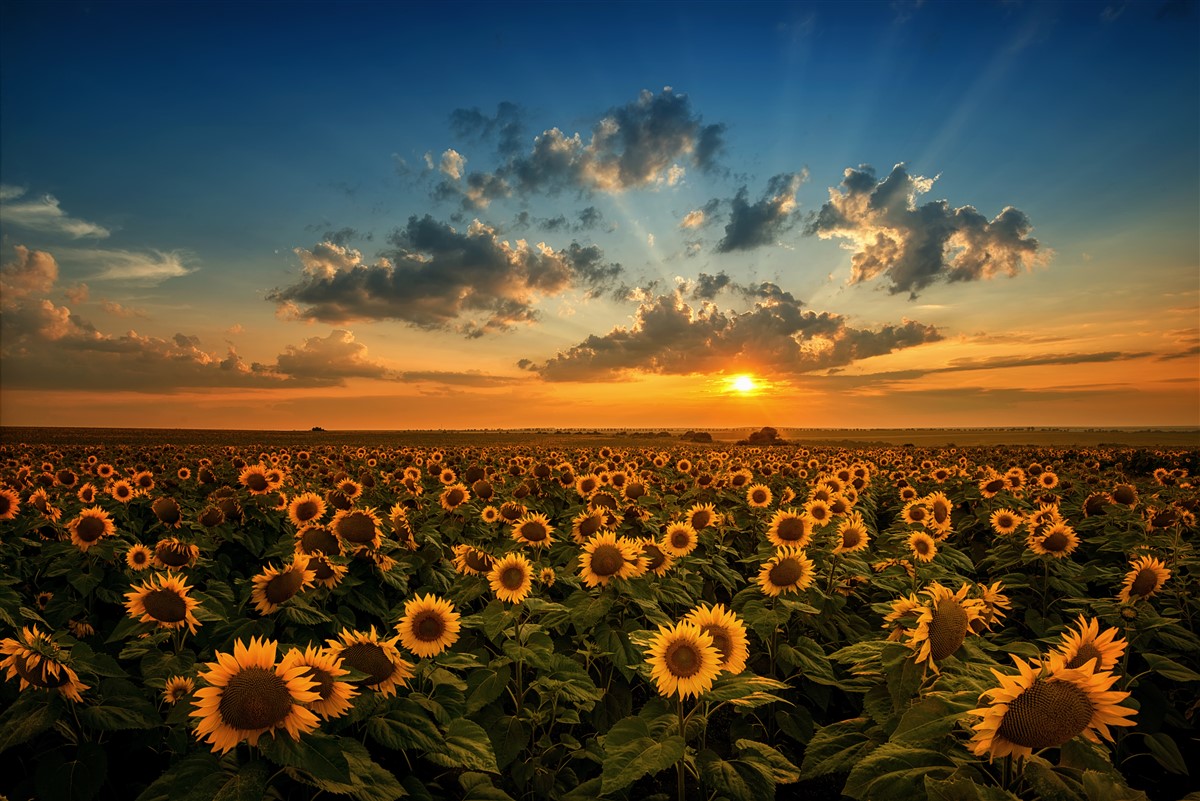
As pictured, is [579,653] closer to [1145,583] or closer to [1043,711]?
[1043,711]

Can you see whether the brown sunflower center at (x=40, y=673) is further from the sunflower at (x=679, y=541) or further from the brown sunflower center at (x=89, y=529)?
the sunflower at (x=679, y=541)

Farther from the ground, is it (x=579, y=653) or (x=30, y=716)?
(x=30, y=716)

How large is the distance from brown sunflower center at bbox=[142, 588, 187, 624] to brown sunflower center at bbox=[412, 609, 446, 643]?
1.82 m

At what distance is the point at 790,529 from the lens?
782 cm

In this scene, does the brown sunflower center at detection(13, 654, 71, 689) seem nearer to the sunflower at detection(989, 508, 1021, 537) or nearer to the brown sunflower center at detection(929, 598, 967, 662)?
the brown sunflower center at detection(929, 598, 967, 662)

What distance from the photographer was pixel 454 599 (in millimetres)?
6043

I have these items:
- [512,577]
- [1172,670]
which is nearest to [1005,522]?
[1172,670]

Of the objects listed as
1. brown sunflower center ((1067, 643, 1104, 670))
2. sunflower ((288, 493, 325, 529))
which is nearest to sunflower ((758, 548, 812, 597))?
brown sunflower center ((1067, 643, 1104, 670))

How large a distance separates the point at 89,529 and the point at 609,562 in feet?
20.9

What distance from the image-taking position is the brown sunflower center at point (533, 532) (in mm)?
7785

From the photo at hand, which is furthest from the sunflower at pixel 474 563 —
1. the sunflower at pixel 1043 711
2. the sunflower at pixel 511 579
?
the sunflower at pixel 1043 711

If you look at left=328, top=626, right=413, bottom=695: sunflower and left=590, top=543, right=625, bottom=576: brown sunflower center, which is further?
left=590, top=543, right=625, bottom=576: brown sunflower center

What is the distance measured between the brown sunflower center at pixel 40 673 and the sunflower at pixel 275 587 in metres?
1.75

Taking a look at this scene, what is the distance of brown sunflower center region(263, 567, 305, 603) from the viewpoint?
5180 mm
